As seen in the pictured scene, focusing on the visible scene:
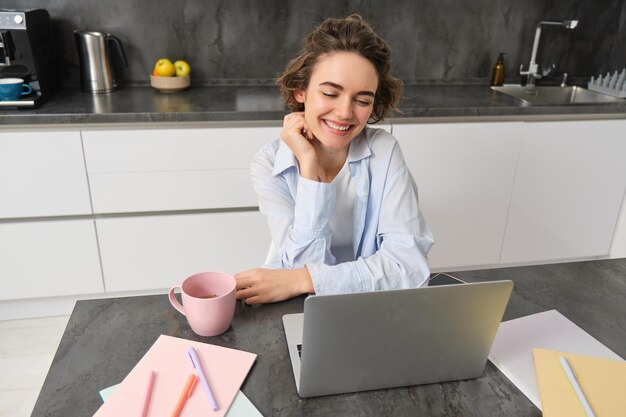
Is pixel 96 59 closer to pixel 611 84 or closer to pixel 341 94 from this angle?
pixel 341 94

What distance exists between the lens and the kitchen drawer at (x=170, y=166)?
202 cm

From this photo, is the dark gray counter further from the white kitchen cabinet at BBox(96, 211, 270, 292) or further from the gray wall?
the gray wall

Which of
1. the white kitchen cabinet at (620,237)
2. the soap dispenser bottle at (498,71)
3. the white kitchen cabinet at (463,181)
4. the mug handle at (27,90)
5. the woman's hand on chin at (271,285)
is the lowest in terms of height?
the white kitchen cabinet at (620,237)

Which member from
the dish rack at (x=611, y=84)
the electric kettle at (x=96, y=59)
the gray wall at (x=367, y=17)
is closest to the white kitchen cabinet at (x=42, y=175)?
the electric kettle at (x=96, y=59)

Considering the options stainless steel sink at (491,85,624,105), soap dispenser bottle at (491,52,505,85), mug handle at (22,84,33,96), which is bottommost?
stainless steel sink at (491,85,624,105)

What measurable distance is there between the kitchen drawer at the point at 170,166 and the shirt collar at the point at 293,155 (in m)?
0.75

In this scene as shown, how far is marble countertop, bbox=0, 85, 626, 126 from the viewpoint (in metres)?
1.95

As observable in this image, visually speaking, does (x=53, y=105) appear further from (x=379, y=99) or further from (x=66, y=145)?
(x=379, y=99)

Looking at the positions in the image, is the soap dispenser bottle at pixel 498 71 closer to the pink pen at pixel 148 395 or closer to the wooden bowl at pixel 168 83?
the wooden bowl at pixel 168 83

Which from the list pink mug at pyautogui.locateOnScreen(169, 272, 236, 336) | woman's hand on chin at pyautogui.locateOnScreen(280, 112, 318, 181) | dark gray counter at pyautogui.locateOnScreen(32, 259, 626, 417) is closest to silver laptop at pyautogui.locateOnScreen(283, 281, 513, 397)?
dark gray counter at pyautogui.locateOnScreen(32, 259, 626, 417)

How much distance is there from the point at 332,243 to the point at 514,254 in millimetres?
1530

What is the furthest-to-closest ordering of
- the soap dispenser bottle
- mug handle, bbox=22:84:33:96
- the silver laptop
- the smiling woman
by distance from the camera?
the soap dispenser bottle, mug handle, bbox=22:84:33:96, the smiling woman, the silver laptop

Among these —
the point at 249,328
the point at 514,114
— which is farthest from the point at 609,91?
the point at 249,328

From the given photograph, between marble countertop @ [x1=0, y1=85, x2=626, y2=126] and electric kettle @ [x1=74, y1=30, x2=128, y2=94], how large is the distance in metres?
0.06
